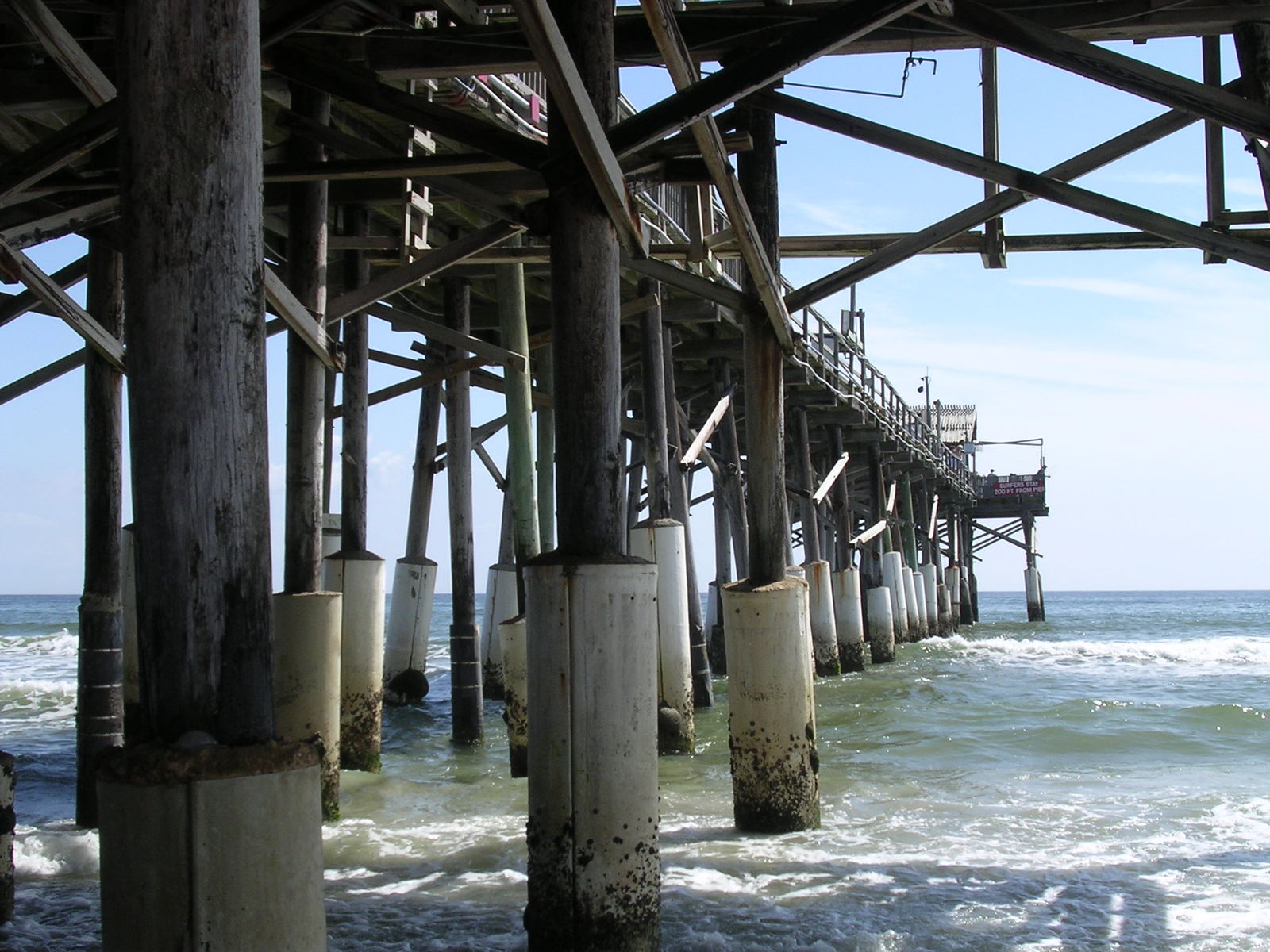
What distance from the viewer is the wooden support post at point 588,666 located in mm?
3943

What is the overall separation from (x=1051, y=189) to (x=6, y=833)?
17.0ft

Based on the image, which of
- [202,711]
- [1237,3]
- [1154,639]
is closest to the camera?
[202,711]

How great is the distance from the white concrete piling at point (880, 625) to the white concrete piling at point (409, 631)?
1089cm

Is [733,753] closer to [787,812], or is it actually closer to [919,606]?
[787,812]

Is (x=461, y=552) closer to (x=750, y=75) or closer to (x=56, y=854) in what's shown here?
(x=56, y=854)

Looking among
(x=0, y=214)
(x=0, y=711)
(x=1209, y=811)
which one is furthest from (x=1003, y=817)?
(x=0, y=711)

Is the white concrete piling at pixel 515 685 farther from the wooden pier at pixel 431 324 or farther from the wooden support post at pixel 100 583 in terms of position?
the wooden support post at pixel 100 583

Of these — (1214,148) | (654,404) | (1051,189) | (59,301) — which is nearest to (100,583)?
(59,301)

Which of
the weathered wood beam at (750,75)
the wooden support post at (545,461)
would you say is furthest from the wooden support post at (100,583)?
the weathered wood beam at (750,75)

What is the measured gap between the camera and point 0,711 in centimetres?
1491

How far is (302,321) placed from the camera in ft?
19.4

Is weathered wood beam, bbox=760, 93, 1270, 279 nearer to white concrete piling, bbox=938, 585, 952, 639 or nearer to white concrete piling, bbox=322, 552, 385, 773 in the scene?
white concrete piling, bbox=322, 552, 385, 773

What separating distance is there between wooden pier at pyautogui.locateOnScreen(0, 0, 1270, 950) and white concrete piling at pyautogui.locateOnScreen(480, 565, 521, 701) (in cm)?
90

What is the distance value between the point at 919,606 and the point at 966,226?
2437 cm
